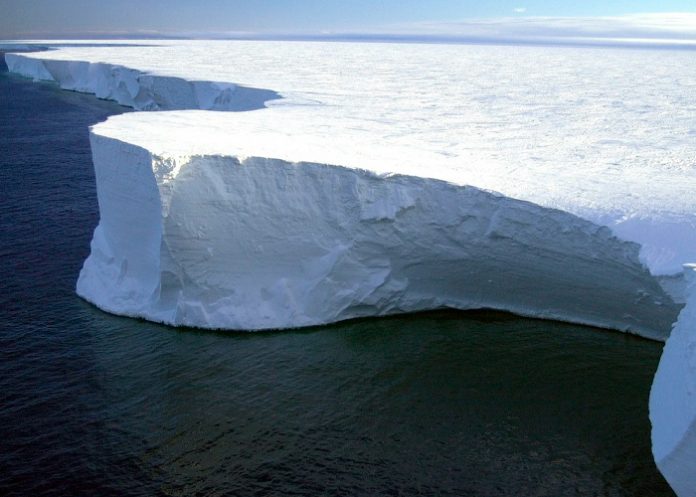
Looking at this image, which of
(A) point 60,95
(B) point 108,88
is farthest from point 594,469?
(A) point 60,95

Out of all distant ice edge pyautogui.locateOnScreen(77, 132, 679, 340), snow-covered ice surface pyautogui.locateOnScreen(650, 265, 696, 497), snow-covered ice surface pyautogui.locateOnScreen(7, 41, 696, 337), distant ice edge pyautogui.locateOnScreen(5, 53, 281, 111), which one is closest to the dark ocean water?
distant ice edge pyautogui.locateOnScreen(77, 132, 679, 340)

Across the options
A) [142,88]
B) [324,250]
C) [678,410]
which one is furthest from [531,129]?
[142,88]

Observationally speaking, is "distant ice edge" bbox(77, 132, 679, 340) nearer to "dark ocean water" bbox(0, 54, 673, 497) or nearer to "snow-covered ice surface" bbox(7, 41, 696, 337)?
"snow-covered ice surface" bbox(7, 41, 696, 337)

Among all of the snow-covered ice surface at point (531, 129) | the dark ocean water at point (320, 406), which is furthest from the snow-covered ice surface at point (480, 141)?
the dark ocean water at point (320, 406)

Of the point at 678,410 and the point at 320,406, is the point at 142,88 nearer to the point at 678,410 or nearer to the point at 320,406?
the point at 320,406

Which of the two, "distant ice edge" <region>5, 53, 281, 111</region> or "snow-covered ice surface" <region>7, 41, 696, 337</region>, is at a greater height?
"snow-covered ice surface" <region>7, 41, 696, 337</region>

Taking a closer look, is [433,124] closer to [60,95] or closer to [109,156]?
[109,156]
